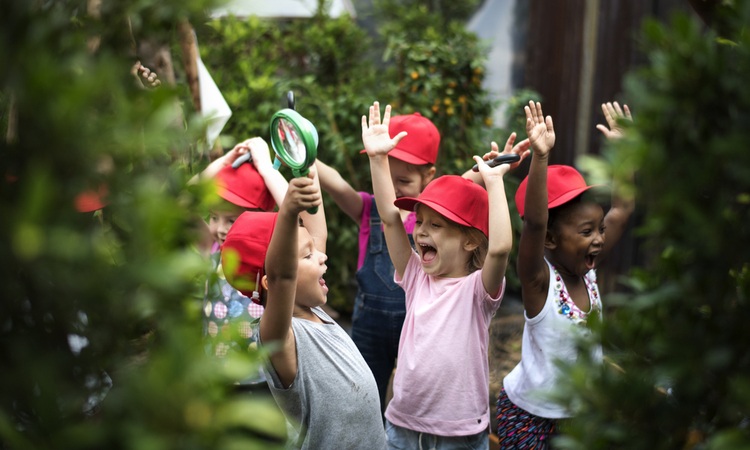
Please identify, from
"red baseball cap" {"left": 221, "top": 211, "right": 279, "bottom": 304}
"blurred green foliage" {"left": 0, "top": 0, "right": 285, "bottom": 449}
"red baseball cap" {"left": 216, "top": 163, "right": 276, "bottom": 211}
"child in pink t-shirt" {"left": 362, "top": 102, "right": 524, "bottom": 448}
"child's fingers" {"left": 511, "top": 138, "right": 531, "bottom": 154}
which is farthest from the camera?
"red baseball cap" {"left": 216, "top": 163, "right": 276, "bottom": 211}

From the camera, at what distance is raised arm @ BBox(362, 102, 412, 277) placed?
2.84 meters

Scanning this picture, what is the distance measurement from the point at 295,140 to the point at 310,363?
0.72 metres

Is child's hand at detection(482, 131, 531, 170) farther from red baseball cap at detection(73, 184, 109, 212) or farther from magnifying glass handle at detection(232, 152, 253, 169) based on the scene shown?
red baseball cap at detection(73, 184, 109, 212)

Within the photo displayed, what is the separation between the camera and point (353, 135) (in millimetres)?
5438

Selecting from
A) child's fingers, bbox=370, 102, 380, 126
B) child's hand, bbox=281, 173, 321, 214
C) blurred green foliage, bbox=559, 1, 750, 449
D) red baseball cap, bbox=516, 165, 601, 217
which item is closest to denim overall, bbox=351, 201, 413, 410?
child's fingers, bbox=370, 102, 380, 126

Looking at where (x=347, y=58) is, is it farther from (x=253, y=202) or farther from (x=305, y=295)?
(x=305, y=295)

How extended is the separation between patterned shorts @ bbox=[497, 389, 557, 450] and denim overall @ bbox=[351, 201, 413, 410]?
0.75m

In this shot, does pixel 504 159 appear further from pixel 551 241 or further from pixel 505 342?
pixel 505 342

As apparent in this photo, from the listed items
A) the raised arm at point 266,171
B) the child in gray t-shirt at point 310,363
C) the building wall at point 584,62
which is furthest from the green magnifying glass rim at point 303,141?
the building wall at point 584,62

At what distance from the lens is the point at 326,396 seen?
7.60 feet

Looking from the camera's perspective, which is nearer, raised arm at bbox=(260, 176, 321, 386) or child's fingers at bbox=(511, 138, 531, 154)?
raised arm at bbox=(260, 176, 321, 386)

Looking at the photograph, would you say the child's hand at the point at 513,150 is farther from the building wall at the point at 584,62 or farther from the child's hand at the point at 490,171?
the building wall at the point at 584,62

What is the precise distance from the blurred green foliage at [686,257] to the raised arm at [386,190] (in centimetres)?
152

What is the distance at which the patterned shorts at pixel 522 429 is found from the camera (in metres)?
2.77
